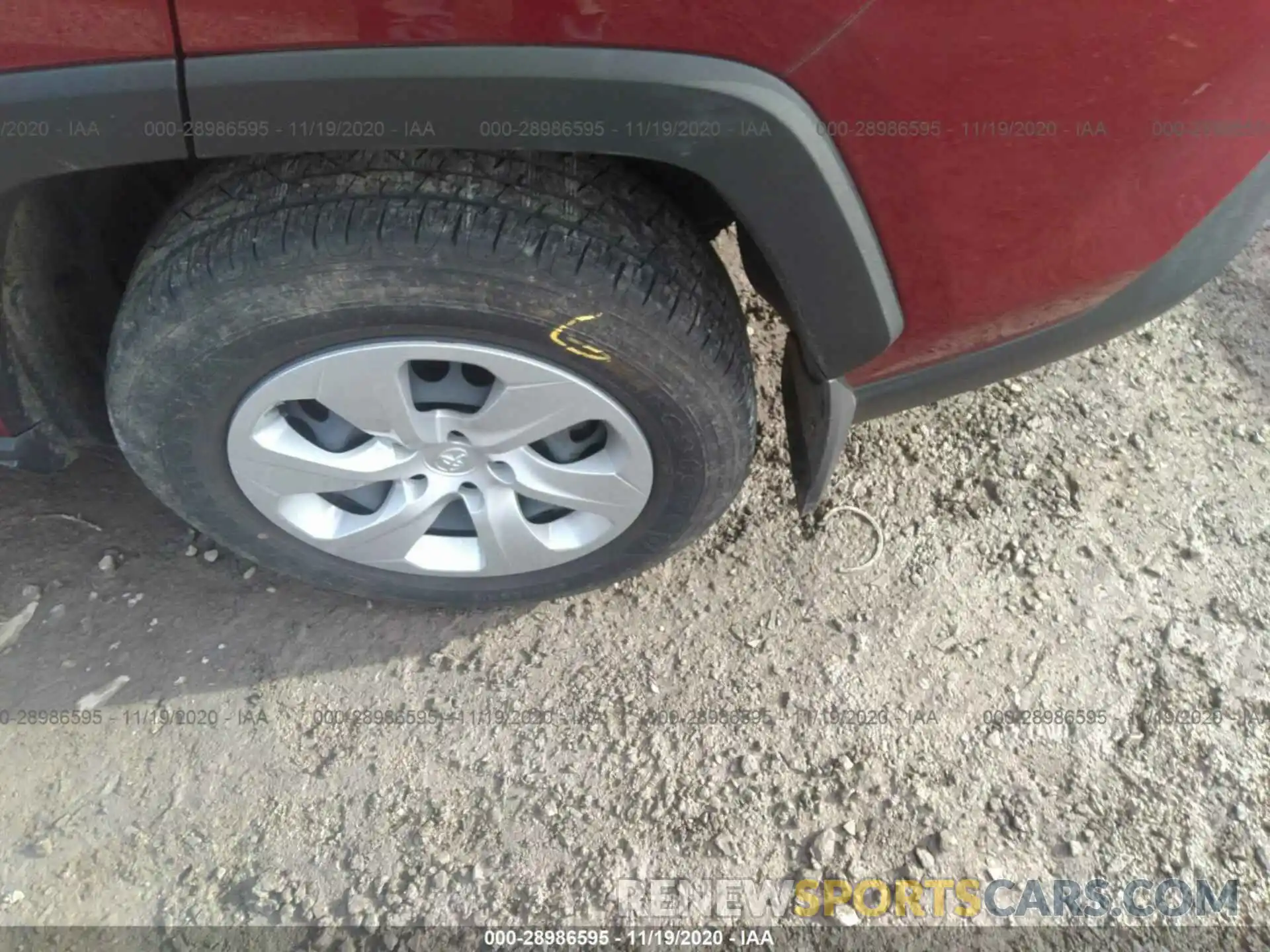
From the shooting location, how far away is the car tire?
141 cm

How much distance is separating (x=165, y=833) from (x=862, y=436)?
1.91 metres

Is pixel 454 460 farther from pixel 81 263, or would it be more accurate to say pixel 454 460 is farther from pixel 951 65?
pixel 951 65

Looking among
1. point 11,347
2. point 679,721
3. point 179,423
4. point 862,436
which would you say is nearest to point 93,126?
point 179,423

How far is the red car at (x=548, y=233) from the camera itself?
1.16 m

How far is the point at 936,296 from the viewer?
1.46m

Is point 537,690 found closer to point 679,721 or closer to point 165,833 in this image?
point 679,721

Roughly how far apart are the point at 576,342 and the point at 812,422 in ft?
1.84

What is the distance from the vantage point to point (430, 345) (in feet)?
4.96

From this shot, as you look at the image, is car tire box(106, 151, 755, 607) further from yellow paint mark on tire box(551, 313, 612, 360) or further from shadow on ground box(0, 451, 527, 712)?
shadow on ground box(0, 451, 527, 712)

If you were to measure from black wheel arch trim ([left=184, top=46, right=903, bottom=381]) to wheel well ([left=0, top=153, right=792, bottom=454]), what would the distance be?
0.86ft

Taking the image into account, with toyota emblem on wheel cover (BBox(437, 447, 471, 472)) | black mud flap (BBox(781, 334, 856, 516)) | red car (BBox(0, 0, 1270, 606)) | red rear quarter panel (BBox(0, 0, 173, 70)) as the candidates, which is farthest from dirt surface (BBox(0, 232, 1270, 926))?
red rear quarter panel (BBox(0, 0, 173, 70))

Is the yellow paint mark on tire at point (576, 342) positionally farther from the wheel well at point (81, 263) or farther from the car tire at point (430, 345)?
the wheel well at point (81, 263)

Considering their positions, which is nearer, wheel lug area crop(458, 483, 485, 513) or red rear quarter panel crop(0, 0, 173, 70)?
red rear quarter panel crop(0, 0, 173, 70)

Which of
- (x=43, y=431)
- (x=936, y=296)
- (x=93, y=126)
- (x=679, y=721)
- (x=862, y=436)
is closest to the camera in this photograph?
(x=93, y=126)
